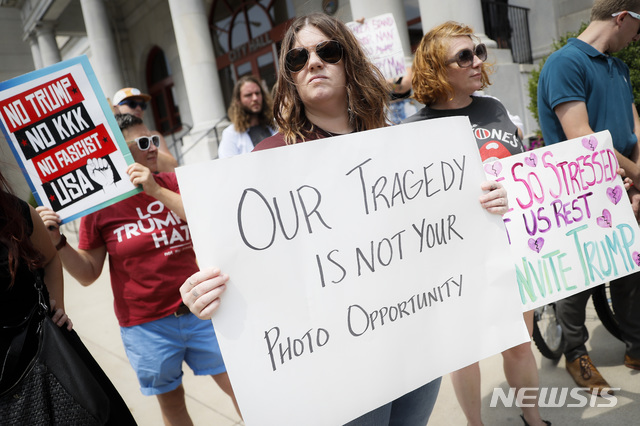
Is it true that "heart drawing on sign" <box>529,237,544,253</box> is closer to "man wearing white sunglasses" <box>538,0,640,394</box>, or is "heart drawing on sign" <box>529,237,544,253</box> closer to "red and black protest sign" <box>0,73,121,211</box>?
"man wearing white sunglasses" <box>538,0,640,394</box>

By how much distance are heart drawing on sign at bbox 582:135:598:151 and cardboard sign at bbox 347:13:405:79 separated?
233 cm

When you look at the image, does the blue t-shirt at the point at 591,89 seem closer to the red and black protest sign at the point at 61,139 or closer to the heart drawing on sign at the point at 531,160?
the heart drawing on sign at the point at 531,160

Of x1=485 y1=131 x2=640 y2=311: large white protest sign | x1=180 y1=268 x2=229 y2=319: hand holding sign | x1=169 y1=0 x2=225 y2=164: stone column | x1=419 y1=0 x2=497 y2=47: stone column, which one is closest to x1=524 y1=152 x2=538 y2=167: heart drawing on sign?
x1=485 y1=131 x2=640 y2=311: large white protest sign

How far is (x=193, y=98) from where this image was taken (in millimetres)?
9469

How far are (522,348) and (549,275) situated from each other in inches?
18.0

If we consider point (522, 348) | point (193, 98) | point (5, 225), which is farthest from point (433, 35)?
point (193, 98)

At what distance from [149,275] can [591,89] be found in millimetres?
2356

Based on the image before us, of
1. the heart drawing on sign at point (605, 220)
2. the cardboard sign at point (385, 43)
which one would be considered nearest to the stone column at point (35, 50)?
the cardboard sign at point (385, 43)

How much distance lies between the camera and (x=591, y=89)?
2.14 meters

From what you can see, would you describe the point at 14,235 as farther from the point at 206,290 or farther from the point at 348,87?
the point at 348,87

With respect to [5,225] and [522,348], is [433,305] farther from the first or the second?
[5,225]

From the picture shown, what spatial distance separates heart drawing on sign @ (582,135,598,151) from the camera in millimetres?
1900

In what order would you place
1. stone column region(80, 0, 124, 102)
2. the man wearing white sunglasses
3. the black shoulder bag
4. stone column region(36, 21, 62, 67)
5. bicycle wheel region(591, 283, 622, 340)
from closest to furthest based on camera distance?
the black shoulder bag → the man wearing white sunglasses → bicycle wheel region(591, 283, 622, 340) → stone column region(80, 0, 124, 102) → stone column region(36, 21, 62, 67)

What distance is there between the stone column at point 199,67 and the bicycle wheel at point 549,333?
7.61m
